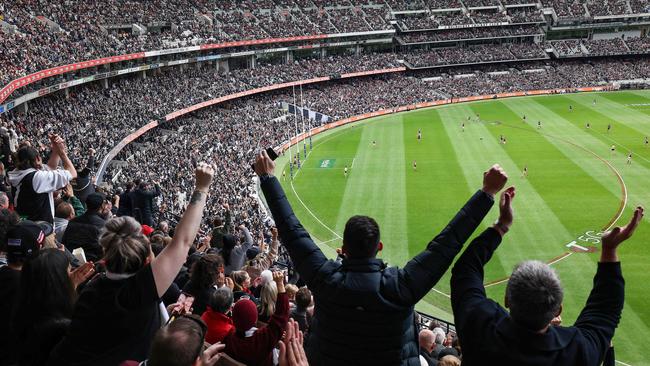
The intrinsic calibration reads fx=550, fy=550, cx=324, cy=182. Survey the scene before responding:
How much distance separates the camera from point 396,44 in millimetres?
89938

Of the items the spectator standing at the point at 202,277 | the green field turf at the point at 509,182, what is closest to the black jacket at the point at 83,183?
the spectator standing at the point at 202,277

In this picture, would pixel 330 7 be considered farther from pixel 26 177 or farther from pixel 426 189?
pixel 26 177

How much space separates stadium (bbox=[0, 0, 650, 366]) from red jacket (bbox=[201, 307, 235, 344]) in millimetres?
25

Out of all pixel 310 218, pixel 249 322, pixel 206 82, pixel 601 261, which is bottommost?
pixel 310 218

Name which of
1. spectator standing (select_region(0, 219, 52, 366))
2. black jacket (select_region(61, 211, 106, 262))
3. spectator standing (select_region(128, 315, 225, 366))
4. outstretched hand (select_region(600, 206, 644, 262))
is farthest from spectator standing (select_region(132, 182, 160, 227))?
outstretched hand (select_region(600, 206, 644, 262))

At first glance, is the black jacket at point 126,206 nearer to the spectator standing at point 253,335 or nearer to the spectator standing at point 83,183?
the spectator standing at point 83,183

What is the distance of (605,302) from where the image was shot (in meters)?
3.66

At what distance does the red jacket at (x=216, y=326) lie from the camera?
17.9 feet

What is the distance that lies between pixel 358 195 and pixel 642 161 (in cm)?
2439

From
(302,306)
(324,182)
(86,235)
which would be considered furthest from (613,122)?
(86,235)

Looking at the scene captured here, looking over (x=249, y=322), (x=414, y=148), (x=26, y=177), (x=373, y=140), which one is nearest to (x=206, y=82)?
(x=373, y=140)

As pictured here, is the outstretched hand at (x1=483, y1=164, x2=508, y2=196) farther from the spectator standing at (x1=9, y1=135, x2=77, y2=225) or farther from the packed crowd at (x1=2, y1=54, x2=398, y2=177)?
the packed crowd at (x1=2, y1=54, x2=398, y2=177)

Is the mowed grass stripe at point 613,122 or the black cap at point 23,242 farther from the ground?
the black cap at point 23,242

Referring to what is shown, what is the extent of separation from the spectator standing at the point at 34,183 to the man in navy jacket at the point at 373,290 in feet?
17.3
